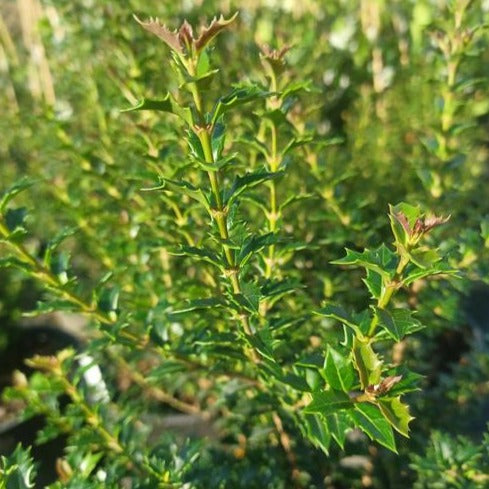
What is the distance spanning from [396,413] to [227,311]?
408mm

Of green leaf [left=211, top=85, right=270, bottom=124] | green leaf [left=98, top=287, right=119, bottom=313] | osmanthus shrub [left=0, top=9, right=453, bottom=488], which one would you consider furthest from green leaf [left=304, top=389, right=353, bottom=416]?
green leaf [left=98, top=287, right=119, bottom=313]

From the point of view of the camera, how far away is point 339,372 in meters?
0.86

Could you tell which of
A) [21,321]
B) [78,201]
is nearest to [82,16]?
[78,201]

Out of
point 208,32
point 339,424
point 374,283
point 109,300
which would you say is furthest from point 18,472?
point 208,32

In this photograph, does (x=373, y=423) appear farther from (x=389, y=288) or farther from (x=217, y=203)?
(x=217, y=203)

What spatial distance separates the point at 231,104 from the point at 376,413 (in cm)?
45

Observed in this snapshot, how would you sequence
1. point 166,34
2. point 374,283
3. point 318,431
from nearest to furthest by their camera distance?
point 166,34
point 374,283
point 318,431

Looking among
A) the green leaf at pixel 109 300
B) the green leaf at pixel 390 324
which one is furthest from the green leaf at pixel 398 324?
the green leaf at pixel 109 300

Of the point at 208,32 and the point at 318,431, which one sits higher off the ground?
the point at 208,32

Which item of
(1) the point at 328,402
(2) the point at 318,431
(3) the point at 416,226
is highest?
(3) the point at 416,226

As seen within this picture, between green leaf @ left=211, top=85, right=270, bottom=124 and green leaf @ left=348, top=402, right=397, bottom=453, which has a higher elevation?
green leaf @ left=211, top=85, right=270, bottom=124

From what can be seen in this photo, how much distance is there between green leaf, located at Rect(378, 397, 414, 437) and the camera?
31.6 inches

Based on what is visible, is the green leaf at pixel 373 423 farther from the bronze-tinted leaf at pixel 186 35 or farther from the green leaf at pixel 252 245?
the bronze-tinted leaf at pixel 186 35

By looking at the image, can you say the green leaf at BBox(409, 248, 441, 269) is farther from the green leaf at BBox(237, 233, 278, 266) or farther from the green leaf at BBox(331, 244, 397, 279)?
the green leaf at BBox(237, 233, 278, 266)
